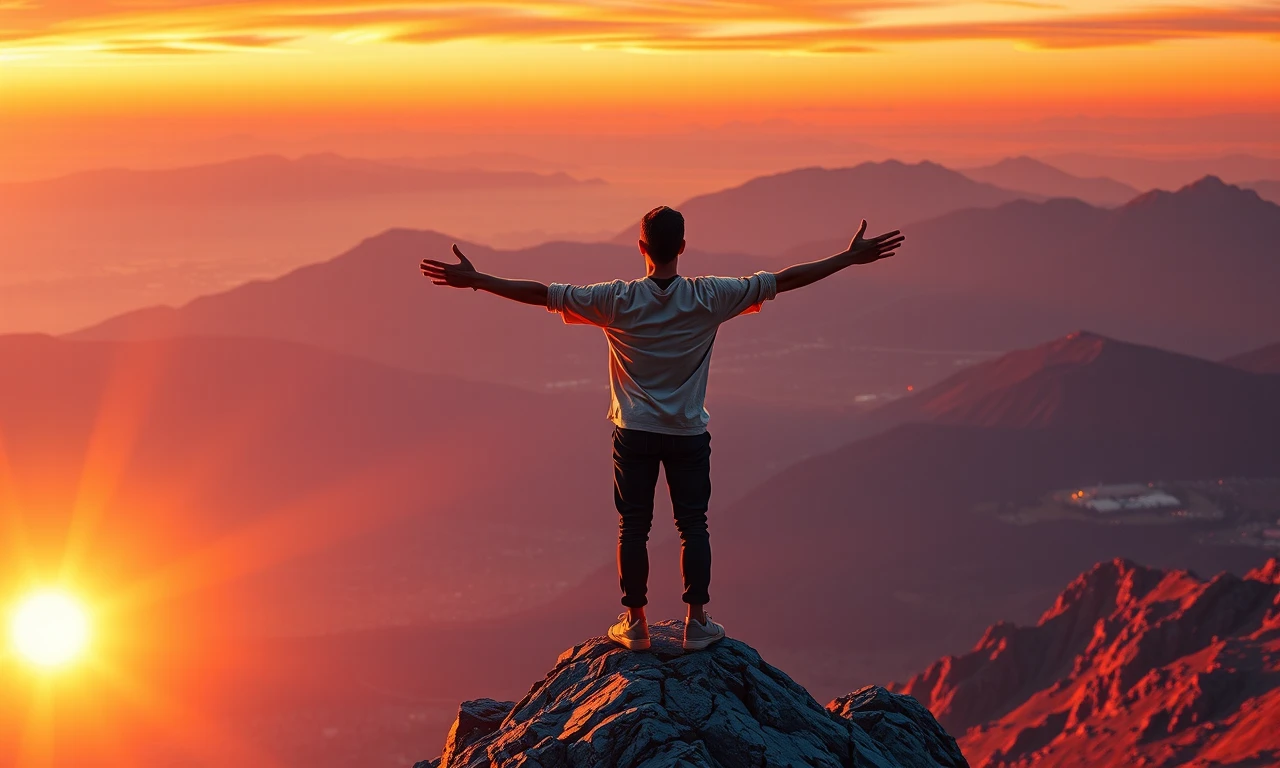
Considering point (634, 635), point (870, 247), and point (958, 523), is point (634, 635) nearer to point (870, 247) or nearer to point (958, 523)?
point (870, 247)

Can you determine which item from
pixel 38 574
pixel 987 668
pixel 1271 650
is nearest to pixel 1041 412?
pixel 987 668

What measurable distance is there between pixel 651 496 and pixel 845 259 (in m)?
3.06

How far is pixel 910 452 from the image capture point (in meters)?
174

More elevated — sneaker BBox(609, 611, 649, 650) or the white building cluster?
sneaker BBox(609, 611, 649, 650)

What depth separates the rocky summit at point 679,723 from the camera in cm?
1179

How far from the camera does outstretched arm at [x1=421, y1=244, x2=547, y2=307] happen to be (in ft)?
38.2

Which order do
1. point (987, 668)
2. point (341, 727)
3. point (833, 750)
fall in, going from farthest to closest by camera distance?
point (341, 727), point (987, 668), point (833, 750)

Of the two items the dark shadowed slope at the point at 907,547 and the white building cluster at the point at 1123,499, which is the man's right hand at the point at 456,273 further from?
the white building cluster at the point at 1123,499

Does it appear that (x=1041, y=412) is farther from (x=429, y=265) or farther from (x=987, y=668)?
(x=429, y=265)

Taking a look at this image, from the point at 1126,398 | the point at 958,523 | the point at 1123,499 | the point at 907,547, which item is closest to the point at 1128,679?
the point at 907,547

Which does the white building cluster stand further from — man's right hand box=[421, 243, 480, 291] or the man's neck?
man's right hand box=[421, 243, 480, 291]

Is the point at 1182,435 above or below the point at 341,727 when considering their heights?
above

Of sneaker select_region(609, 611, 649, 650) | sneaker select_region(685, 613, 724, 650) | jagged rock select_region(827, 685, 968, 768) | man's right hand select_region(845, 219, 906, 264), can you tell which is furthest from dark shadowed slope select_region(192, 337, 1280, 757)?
man's right hand select_region(845, 219, 906, 264)

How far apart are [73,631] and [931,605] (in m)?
102
